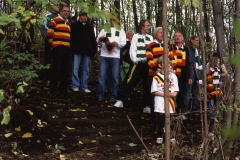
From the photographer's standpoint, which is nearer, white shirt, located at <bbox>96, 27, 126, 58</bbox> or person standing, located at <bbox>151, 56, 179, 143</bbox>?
person standing, located at <bbox>151, 56, 179, 143</bbox>

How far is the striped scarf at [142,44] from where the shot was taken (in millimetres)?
7359

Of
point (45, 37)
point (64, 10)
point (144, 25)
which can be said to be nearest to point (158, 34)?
point (144, 25)

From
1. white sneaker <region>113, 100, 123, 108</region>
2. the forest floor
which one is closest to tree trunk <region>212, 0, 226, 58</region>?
the forest floor

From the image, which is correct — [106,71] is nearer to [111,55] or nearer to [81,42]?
[111,55]

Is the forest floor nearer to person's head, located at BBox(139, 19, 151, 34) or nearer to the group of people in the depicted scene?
the group of people

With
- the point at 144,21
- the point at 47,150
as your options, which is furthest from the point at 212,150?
the point at 144,21

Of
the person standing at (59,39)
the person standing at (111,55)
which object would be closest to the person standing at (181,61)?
the person standing at (111,55)

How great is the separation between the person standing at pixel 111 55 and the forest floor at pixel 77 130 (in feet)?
1.23

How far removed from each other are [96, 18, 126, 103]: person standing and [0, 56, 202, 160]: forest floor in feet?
1.23

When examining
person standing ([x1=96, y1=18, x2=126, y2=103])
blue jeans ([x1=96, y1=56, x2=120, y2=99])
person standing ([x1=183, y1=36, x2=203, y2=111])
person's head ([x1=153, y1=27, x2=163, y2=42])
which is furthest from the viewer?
blue jeans ([x1=96, y1=56, x2=120, y2=99])

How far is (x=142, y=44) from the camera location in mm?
7359

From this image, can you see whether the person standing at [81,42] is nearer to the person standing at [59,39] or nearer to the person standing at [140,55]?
the person standing at [59,39]

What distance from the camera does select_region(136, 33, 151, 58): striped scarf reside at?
7.36 meters

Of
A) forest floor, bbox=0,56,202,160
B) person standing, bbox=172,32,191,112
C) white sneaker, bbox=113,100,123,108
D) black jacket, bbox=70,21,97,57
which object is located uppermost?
black jacket, bbox=70,21,97,57
